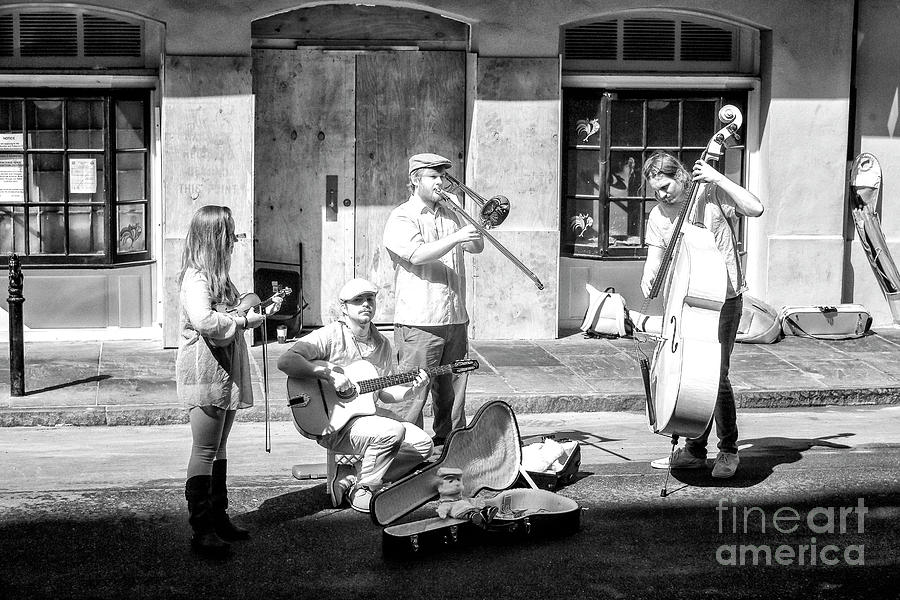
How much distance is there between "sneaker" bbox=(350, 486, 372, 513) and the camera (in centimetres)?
685

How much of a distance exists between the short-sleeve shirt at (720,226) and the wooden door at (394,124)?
5.08 meters

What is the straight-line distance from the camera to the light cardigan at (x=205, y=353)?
5.99 metres

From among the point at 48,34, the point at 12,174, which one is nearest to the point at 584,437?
the point at 12,174

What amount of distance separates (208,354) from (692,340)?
2.53 metres

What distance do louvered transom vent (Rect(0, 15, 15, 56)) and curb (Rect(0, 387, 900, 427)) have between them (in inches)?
161

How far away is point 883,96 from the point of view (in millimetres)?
12695

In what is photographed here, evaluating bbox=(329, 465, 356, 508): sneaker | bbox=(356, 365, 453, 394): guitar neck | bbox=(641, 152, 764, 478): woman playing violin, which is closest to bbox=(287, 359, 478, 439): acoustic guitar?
bbox=(356, 365, 453, 394): guitar neck

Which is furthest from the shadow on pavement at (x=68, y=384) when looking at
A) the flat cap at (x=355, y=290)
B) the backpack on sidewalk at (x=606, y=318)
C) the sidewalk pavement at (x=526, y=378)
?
the backpack on sidewalk at (x=606, y=318)

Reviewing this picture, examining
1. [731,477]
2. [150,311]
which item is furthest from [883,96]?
[150,311]

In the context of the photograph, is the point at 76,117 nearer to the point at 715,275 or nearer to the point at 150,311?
the point at 150,311

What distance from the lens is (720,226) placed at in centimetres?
736

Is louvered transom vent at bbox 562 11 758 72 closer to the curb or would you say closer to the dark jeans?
the curb

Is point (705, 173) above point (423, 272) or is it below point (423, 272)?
above

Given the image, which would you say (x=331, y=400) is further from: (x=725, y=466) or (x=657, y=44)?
(x=657, y=44)
